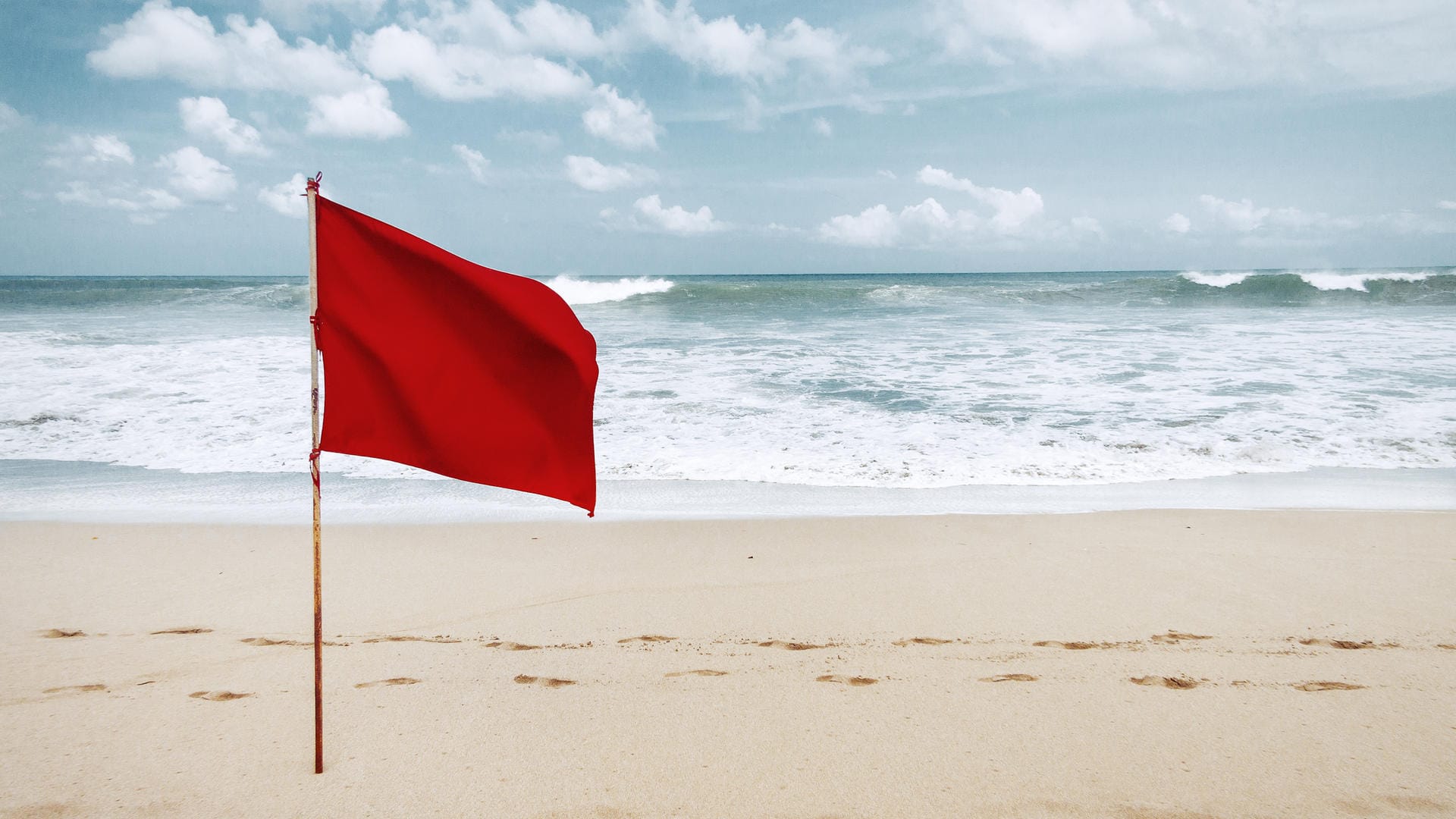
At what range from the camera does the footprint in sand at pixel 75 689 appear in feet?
11.6

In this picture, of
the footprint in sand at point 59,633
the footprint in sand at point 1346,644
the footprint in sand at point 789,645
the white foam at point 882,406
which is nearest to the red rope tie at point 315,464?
the footprint in sand at point 789,645

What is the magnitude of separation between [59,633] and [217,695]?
1.37 meters

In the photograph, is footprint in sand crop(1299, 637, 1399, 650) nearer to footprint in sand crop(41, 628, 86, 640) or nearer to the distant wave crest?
footprint in sand crop(41, 628, 86, 640)

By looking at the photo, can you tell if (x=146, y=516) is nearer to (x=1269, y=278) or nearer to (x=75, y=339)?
(x=75, y=339)

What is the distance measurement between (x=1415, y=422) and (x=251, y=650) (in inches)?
452

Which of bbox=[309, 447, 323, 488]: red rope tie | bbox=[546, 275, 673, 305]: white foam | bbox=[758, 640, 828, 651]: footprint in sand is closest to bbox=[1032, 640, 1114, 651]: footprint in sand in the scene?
bbox=[758, 640, 828, 651]: footprint in sand

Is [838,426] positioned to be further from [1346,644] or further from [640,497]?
[1346,644]

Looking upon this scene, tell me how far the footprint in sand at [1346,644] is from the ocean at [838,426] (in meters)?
2.53

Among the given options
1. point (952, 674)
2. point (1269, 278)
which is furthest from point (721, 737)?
point (1269, 278)

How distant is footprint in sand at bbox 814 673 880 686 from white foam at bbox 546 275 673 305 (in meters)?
37.5

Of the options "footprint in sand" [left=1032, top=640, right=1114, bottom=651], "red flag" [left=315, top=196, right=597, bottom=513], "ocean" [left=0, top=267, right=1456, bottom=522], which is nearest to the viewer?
"red flag" [left=315, top=196, right=597, bottom=513]

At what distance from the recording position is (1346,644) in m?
4.02

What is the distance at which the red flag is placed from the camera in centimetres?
280

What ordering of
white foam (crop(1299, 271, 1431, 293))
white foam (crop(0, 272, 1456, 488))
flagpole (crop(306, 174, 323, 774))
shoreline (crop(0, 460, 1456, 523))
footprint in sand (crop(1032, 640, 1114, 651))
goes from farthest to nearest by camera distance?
white foam (crop(1299, 271, 1431, 293)), white foam (crop(0, 272, 1456, 488)), shoreline (crop(0, 460, 1456, 523)), footprint in sand (crop(1032, 640, 1114, 651)), flagpole (crop(306, 174, 323, 774))
